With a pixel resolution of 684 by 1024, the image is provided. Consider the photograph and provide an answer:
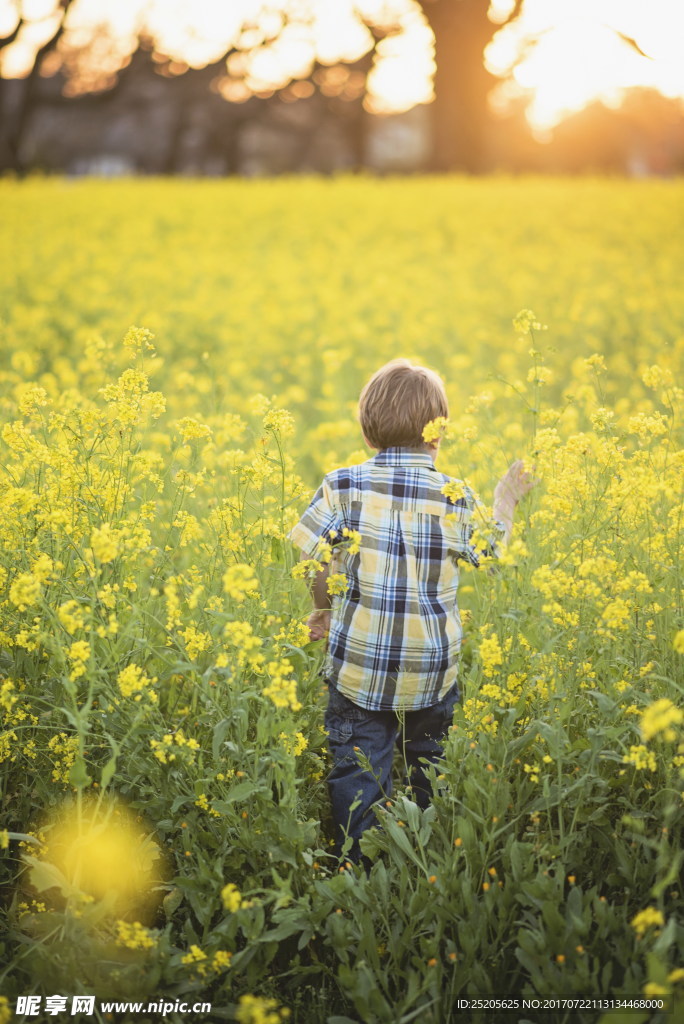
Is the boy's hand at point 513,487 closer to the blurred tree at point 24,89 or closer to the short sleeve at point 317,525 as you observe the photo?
the short sleeve at point 317,525

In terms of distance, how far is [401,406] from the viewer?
7.72 ft

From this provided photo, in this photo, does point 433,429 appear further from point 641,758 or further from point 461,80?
point 461,80

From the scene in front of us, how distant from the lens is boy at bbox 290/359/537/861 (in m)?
2.26

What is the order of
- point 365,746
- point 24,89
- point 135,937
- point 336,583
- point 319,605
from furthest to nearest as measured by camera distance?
point 24,89, point 319,605, point 365,746, point 336,583, point 135,937

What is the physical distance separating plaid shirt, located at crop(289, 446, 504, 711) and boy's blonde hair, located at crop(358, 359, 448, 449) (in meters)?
0.05

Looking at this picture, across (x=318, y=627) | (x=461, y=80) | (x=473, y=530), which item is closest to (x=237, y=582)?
(x=318, y=627)

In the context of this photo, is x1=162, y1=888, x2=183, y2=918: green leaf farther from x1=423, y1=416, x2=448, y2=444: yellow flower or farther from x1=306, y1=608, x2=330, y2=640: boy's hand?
x1=423, y1=416, x2=448, y2=444: yellow flower

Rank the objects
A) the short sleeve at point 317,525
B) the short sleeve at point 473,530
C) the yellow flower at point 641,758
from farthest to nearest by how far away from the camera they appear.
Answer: the short sleeve at point 317,525 → the short sleeve at point 473,530 → the yellow flower at point 641,758

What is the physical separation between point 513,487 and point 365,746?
0.88m

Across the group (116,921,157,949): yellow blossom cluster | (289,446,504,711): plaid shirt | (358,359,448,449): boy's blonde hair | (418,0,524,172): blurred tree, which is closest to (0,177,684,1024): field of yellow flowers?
(116,921,157,949): yellow blossom cluster

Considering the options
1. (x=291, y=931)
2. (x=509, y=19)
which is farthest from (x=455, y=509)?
(x=509, y=19)

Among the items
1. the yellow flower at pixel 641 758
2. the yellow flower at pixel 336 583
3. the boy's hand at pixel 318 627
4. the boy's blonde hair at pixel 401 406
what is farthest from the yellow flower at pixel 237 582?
the yellow flower at pixel 641 758

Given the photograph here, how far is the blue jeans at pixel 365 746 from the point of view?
225 cm

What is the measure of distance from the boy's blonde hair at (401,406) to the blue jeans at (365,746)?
0.73 meters
